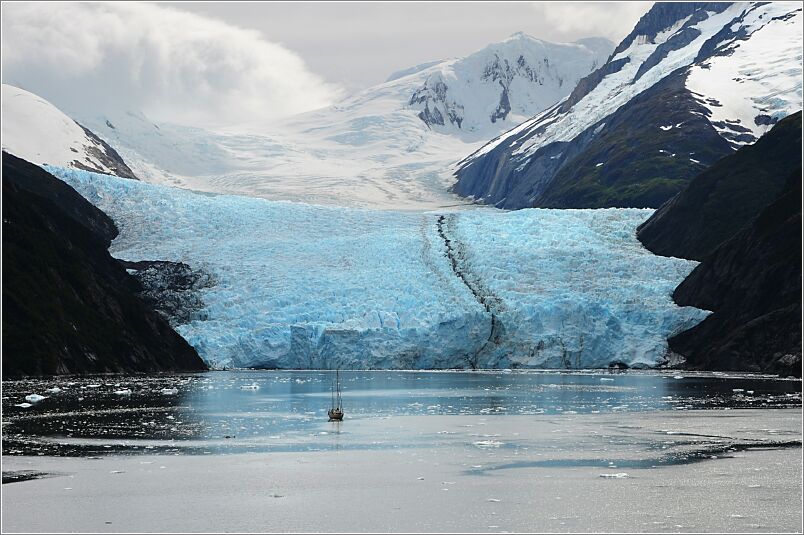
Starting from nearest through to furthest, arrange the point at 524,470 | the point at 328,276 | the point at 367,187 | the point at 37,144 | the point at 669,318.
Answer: the point at 524,470 < the point at 669,318 < the point at 328,276 < the point at 37,144 < the point at 367,187

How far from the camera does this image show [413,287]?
237 feet

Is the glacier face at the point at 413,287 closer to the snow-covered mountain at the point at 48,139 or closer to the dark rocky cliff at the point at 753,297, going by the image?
the dark rocky cliff at the point at 753,297

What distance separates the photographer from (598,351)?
68.2 m

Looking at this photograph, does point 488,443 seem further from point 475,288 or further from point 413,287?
point 475,288

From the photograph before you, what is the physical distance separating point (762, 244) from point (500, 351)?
603 inches

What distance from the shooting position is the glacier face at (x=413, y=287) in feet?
223

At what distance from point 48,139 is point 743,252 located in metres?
116

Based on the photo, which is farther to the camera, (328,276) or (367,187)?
(367,187)

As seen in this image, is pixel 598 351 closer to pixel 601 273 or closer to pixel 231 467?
pixel 601 273

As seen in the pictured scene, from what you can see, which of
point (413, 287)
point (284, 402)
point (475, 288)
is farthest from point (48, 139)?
point (284, 402)

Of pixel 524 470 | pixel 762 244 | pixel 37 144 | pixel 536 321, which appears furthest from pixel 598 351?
pixel 37 144

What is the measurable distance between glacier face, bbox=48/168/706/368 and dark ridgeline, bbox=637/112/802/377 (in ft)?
6.51

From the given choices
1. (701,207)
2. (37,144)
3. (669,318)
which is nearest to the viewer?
(669,318)

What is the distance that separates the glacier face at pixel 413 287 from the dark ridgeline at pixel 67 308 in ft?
12.6
